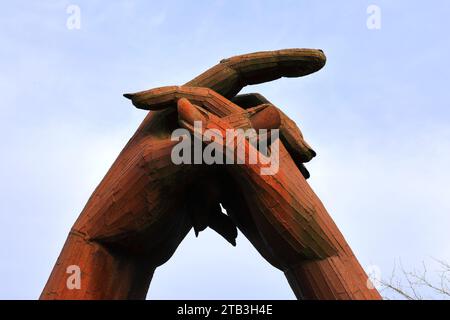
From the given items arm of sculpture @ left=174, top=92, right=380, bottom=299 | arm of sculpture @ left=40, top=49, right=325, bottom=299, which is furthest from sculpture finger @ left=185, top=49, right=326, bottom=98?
arm of sculpture @ left=174, top=92, right=380, bottom=299

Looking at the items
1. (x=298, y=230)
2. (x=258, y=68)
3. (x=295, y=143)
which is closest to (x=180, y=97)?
(x=258, y=68)

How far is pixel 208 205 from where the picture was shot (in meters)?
5.38

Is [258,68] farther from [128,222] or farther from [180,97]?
[128,222]

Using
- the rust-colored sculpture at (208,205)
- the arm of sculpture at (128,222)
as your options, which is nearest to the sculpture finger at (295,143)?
the rust-colored sculpture at (208,205)

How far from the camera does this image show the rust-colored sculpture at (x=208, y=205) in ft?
15.8

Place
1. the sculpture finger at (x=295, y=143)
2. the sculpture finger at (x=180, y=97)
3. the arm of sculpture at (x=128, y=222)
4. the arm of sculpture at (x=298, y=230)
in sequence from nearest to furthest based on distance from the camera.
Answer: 1. the arm of sculpture at (x=298, y=230)
2. the arm of sculpture at (x=128, y=222)
3. the sculpture finger at (x=180, y=97)
4. the sculpture finger at (x=295, y=143)

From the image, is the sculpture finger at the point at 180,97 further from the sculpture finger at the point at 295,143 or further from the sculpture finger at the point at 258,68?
the sculpture finger at the point at 295,143

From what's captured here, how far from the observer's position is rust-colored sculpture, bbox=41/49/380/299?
4.81m

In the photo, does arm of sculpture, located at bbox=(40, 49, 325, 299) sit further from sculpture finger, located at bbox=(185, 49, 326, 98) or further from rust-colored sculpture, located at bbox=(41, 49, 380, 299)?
sculpture finger, located at bbox=(185, 49, 326, 98)

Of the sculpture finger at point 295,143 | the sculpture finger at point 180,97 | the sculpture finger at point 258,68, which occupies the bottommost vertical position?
the sculpture finger at point 295,143

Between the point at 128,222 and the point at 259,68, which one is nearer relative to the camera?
the point at 128,222
